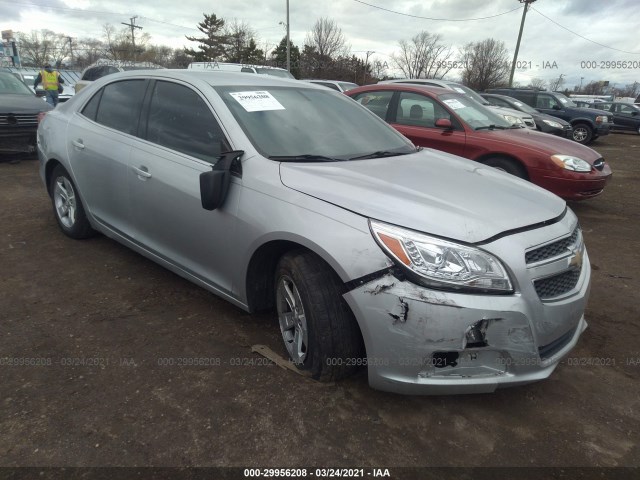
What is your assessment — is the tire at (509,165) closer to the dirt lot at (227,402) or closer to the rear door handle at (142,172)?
the dirt lot at (227,402)

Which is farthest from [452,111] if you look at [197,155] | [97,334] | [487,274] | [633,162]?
[633,162]

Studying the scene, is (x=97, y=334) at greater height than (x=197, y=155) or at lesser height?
lesser

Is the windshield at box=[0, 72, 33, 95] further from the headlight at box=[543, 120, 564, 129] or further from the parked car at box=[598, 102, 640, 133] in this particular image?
the parked car at box=[598, 102, 640, 133]

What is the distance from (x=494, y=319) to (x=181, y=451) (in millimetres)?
1486

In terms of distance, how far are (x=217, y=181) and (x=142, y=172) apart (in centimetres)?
94

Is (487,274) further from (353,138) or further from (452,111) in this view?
(452,111)

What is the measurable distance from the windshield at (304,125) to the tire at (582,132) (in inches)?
→ 556

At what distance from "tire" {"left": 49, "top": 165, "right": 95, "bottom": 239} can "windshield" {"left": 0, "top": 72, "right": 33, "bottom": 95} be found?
5.56m

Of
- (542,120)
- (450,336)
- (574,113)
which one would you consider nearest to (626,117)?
(574,113)

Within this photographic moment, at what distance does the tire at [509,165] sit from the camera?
5.77 m

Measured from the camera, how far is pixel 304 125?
2982 millimetres

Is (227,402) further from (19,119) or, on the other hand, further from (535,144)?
(19,119)

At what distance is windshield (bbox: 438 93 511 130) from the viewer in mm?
6266

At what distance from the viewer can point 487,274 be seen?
2.00 metres
